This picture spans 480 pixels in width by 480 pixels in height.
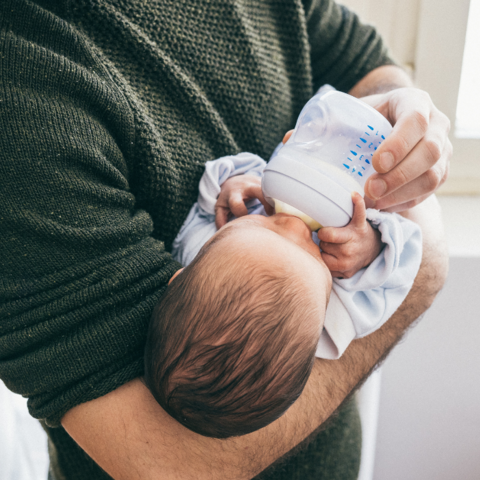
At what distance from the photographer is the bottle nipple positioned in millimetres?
735

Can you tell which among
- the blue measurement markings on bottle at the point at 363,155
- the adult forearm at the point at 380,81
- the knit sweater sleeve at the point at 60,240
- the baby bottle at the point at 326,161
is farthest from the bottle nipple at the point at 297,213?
the adult forearm at the point at 380,81

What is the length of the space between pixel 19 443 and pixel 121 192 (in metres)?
1.06

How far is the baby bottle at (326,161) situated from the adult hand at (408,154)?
36 mm

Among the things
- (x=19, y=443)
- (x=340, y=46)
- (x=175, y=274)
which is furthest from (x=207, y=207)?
(x=19, y=443)

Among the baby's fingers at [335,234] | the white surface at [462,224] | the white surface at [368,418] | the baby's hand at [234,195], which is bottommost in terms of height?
the white surface at [368,418]

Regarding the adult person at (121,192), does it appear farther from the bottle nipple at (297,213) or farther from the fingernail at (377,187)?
the bottle nipple at (297,213)

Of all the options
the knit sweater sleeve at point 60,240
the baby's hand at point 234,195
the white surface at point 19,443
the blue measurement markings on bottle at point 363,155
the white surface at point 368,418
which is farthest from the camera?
the white surface at point 368,418

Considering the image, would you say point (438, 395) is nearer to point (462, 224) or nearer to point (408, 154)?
point (462, 224)

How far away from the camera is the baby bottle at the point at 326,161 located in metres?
0.67

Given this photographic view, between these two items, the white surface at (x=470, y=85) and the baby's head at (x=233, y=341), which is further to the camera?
the white surface at (x=470, y=85)

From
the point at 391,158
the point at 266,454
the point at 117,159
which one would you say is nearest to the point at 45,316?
the point at 117,159

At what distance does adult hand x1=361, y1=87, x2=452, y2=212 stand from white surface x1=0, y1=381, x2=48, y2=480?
119 centimetres

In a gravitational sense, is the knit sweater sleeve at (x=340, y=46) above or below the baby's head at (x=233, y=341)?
above

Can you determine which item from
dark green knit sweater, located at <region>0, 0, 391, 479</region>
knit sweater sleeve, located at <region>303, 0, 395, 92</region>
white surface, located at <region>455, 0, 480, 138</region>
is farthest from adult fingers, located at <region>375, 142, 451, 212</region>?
white surface, located at <region>455, 0, 480, 138</region>
